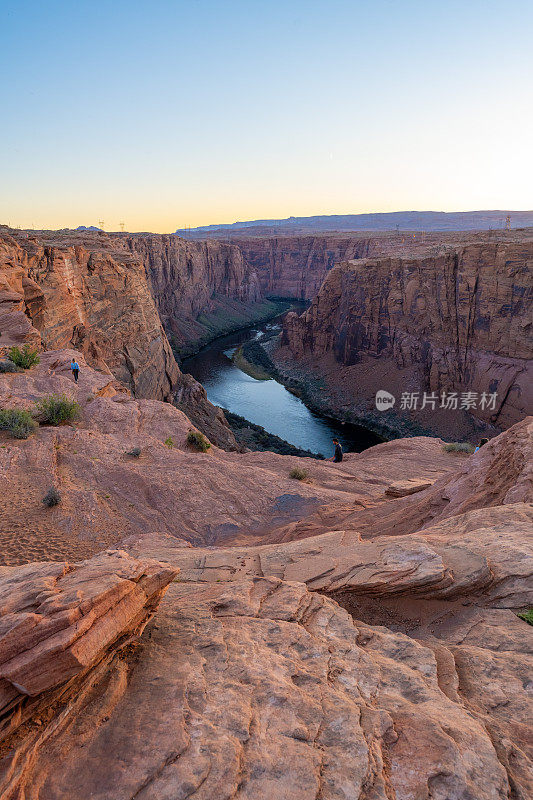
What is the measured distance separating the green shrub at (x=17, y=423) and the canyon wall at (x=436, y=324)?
38143 millimetres

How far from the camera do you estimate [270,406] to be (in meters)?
54.4

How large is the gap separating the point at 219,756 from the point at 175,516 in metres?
10.3

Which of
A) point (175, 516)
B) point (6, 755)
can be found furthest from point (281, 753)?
point (175, 516)

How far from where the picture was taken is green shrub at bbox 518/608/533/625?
19.8 feet

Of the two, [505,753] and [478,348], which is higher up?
[505,753]

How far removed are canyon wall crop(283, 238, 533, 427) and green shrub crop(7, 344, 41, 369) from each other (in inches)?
1481

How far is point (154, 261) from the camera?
82.8m

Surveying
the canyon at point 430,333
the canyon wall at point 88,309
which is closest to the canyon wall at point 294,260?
the canyon at point 430,333

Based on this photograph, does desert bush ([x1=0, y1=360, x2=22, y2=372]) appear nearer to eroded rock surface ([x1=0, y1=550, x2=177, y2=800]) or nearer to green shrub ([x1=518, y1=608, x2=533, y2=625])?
eroded rock surface ([x1=0, y1=550, x2=177, y2=800])

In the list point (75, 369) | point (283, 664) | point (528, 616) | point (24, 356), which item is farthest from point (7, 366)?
point (528, 616)

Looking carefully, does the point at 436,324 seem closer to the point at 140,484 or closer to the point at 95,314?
the point at 95,314

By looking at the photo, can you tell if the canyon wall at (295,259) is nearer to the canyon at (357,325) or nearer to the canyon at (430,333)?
the canyon at (357,325)

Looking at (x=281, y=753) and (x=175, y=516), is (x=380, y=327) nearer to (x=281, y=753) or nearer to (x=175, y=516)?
(x=175, y=516)

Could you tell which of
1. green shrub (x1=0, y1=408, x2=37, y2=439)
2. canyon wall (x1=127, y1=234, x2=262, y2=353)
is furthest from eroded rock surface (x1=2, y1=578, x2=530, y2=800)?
canyon wall (x1=127, y1=234, x2=262, y2=353)
